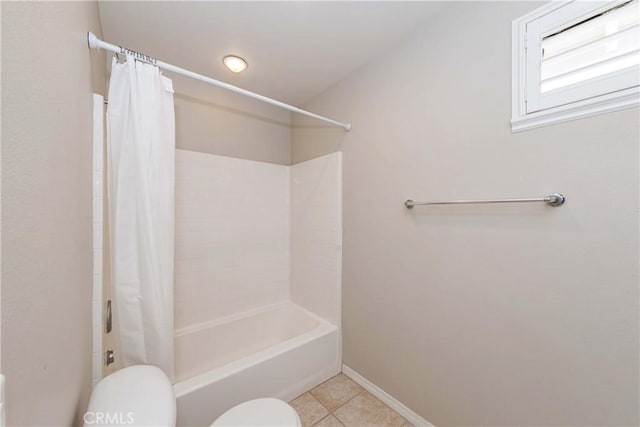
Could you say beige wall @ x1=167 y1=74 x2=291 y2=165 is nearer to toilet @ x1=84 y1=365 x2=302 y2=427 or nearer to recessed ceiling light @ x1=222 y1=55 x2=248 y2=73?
recessed ceiling light @ x1=222 y1=55 x2=248 y2=73

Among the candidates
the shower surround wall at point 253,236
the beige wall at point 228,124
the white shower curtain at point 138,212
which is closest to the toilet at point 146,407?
the white shower curtain at point 138,212

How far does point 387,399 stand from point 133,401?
1.48 m

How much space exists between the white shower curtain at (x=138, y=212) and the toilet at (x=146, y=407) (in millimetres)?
287

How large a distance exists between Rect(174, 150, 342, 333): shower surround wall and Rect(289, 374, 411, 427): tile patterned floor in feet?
1.53

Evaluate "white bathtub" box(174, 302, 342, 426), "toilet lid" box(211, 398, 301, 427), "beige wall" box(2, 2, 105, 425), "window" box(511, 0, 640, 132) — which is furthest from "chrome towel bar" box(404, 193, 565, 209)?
"beige wall" box(2, 2, 105, 425)

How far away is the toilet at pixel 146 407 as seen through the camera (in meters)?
0.75

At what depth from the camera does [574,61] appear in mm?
937

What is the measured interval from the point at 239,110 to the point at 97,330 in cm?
189

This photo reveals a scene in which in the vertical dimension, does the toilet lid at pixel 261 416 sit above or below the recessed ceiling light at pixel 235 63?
below

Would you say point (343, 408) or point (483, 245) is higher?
point (483, 245)

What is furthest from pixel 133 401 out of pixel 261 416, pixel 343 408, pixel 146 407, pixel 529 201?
pixel 529 201

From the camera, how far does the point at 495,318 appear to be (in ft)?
3.76

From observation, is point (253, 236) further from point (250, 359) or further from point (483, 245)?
point (483, 245)

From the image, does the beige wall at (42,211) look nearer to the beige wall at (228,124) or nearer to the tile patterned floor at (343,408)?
the beige wall at (228,124)
